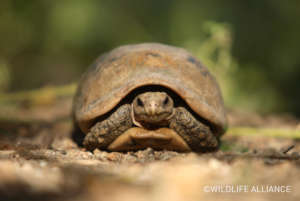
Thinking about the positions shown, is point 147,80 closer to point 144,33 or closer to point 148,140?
point 148,140

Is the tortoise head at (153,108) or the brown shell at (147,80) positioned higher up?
the brown shell at (147,80)

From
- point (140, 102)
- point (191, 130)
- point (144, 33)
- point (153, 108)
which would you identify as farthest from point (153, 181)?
point (144, 33)

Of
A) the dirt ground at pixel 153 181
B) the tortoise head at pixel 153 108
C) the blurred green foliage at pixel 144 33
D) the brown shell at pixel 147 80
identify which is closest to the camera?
the dirt ground at pixel 153 181

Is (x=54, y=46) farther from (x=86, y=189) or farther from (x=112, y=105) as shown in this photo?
(x=86, y=189)

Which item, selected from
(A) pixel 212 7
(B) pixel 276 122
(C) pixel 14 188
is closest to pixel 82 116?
(C) pixel 14 188

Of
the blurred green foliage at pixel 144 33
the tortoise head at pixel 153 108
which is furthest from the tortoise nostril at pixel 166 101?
the blurred green foliage at pixel 144 33

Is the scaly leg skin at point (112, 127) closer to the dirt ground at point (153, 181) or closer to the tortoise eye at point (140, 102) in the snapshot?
the tortoise eye at point (140, 102)
